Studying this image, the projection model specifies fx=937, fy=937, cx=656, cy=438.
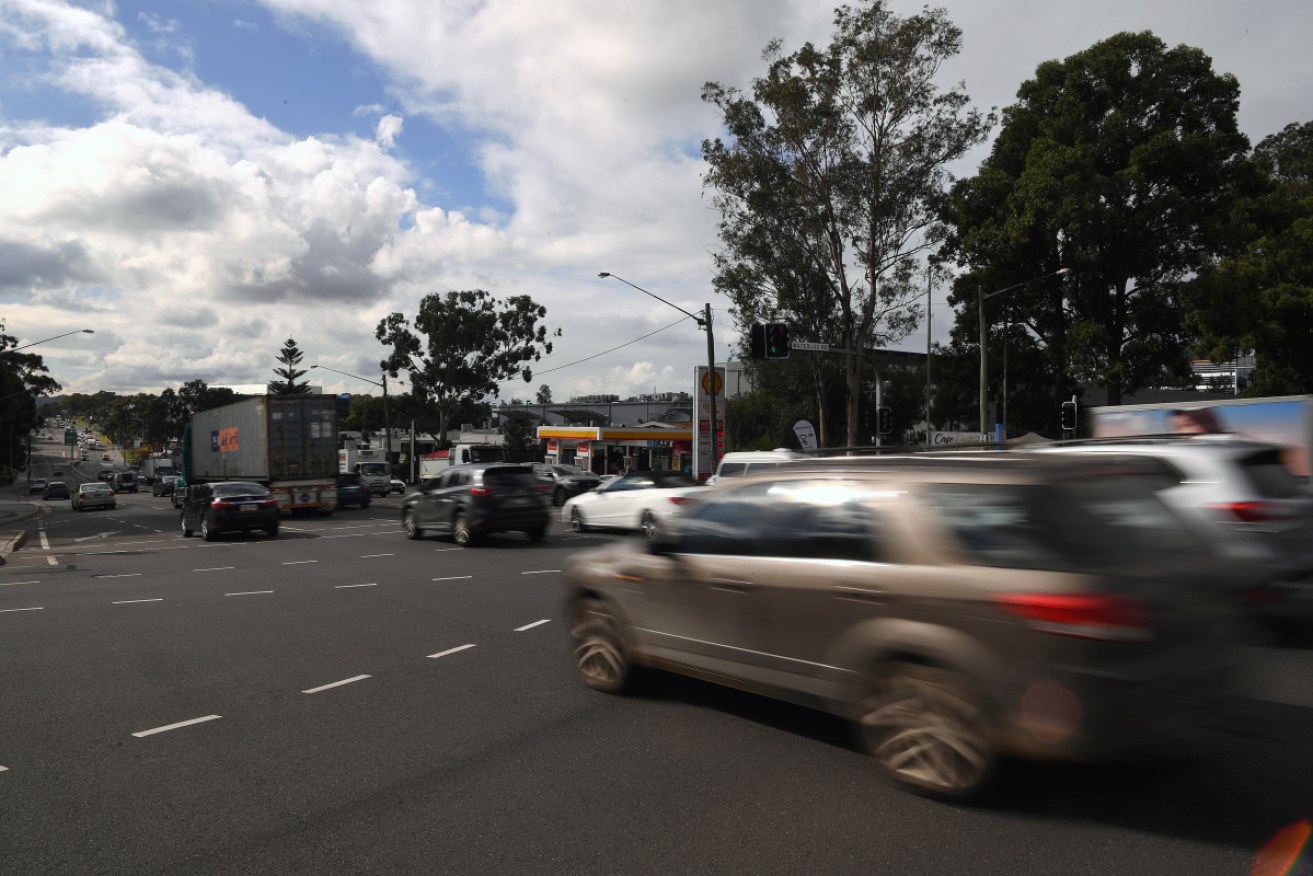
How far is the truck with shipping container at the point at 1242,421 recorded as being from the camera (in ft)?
35.3

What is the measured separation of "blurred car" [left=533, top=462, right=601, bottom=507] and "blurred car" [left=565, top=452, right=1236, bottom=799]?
1118 inches

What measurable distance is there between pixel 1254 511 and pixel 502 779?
6.58 metres

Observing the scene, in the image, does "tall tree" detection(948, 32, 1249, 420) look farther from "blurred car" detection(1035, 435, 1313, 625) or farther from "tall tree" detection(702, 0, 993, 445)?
"blurred car" detection(1035, 435, 1313, 625)

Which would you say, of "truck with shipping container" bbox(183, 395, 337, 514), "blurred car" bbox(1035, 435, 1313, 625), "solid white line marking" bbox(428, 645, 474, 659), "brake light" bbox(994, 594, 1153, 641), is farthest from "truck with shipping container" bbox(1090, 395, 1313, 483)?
"truck with shipping container" bbox(183, 395, 337, 514)

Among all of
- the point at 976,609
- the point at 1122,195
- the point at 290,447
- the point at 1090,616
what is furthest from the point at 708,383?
the point at 1090,616

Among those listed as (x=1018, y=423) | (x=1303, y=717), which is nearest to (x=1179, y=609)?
(x=1303, y=717)

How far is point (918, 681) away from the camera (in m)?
4.43

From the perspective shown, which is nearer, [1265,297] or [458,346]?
[1265,297]

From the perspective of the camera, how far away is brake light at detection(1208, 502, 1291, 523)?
7785 mm

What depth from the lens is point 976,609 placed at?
4.18 meters

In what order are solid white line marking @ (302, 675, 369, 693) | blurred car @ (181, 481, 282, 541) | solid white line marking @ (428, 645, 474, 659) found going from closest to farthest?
solid white line marking @ (302, 675, 369, 693)
solid white line marking @ (428, 645, 474, 659)
blurred car @ (181, 481, 282, 541)

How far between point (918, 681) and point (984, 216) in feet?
107

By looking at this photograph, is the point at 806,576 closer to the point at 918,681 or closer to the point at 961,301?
the point at 918,681

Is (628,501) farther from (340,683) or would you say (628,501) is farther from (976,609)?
(976,609)
